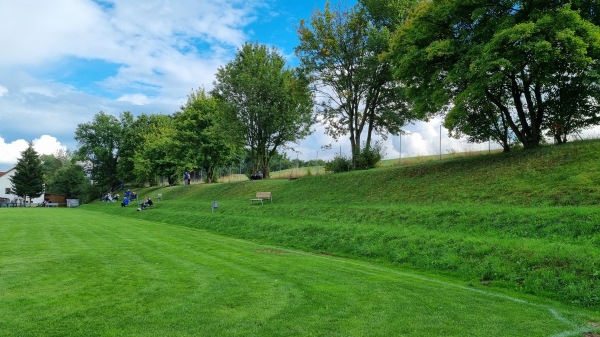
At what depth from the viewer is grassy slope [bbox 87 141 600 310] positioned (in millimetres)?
9609

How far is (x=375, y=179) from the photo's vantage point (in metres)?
25.6

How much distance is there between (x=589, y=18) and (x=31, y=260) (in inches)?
977

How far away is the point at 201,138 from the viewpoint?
5181cm

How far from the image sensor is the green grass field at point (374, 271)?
5852mm

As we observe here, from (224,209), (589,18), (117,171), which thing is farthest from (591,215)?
(117,171)

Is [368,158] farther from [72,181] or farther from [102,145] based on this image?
[72,181]

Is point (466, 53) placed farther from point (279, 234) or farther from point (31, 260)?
point (31, 260)

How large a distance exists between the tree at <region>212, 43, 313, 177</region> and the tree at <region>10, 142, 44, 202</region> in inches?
2439

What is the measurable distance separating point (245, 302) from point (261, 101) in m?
36.5

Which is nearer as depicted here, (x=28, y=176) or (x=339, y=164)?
(x=339, y=164)

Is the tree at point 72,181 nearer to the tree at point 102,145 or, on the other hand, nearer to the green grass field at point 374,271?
the tree at point 102,145

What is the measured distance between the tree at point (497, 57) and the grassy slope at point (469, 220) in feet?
11.5

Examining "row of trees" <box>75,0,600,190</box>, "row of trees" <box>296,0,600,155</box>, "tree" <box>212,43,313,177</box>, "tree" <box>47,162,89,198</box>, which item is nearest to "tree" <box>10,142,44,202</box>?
"tree" <box>47,162,89,198</box>

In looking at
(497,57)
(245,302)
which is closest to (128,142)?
(497,57)
